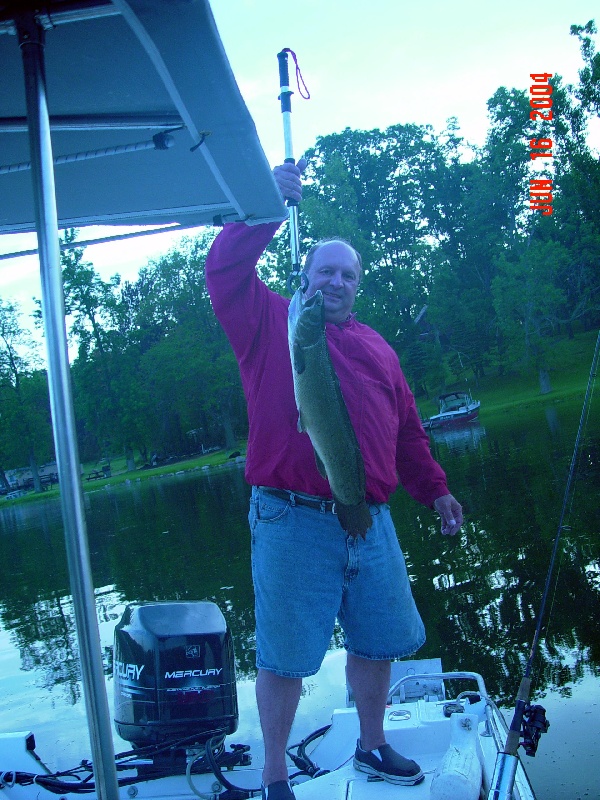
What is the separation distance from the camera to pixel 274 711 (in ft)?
8.23

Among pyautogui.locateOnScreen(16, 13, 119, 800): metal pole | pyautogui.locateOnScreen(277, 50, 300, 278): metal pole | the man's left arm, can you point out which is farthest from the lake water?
pyautogui.locateOnScreen(277, 50, 300, 278): metal pole

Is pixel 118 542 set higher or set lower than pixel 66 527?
lower

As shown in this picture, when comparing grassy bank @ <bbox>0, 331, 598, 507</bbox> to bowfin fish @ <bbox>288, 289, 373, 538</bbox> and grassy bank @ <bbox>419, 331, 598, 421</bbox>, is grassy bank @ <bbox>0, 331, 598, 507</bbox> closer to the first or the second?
grassy bank @ <bbox>419, 331, 598, 421</bbox>

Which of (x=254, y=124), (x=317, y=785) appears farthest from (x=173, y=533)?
(x=254, y=124)

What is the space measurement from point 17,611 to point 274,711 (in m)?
8.34

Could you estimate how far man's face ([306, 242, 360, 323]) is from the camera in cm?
292

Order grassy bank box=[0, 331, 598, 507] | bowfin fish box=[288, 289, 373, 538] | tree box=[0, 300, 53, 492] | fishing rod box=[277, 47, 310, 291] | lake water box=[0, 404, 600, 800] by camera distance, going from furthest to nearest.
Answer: tree box=[0, 300, 53, 492] → grassy bank box=[0, 331, 598, 507] → lake water box=[0, 404, 600, 800] → fishing rod box=[277, 47, 310, 291] → bowfin fish box=[288, 289, 373, 538]

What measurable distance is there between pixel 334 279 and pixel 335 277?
0.03ft

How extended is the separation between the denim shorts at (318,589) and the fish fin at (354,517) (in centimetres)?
10

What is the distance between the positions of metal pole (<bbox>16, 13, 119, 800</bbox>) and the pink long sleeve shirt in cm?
104

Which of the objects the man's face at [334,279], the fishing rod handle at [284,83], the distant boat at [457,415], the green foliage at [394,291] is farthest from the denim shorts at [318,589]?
the green foliage at [394,291]

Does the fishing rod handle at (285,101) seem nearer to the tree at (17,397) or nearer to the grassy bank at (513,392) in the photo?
the grassy bank at (513,392)

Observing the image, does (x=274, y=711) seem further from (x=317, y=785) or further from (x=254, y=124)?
(x=254, y=124)

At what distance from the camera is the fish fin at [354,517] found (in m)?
2.50
